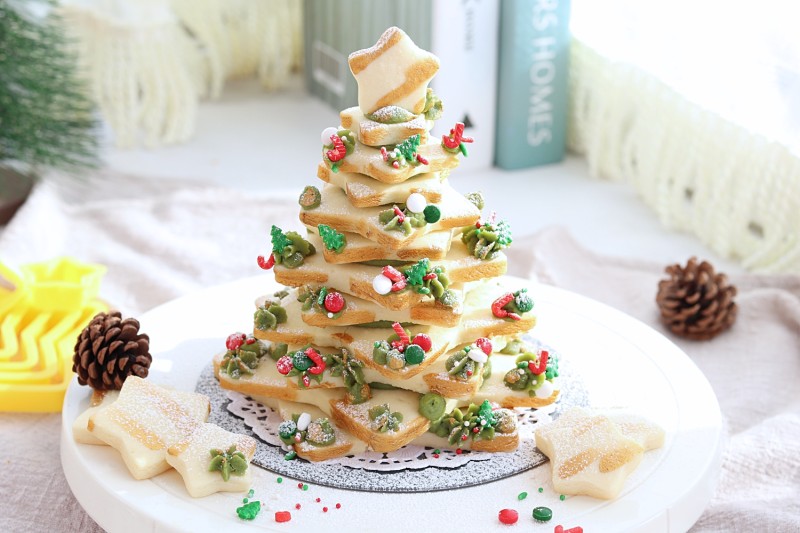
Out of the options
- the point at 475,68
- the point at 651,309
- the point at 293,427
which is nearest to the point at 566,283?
the point at 651,309

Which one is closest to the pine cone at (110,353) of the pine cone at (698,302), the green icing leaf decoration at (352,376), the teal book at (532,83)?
the green icing leaf decoration at (352,376)

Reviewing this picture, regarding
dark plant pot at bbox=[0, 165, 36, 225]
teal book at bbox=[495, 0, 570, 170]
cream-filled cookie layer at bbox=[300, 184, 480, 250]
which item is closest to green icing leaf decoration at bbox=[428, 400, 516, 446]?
cream-filled cookie layer at bbox=[300, 184, 480, 250]

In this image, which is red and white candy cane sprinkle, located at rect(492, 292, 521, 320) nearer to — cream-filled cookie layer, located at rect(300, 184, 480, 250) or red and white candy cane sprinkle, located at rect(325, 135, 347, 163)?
cream-filled cookie layer, located at rect(300, 184, 480, 250)

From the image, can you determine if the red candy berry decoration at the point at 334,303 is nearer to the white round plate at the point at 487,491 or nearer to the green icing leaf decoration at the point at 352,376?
the green icing leaf decoration at the point at 352,376

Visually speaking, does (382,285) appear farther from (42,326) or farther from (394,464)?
(42,326)

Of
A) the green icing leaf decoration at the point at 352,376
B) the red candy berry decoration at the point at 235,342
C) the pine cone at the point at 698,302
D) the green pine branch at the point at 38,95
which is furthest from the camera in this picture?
the green pine branch at the point at 38,95

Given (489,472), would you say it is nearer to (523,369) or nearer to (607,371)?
(523,369)
